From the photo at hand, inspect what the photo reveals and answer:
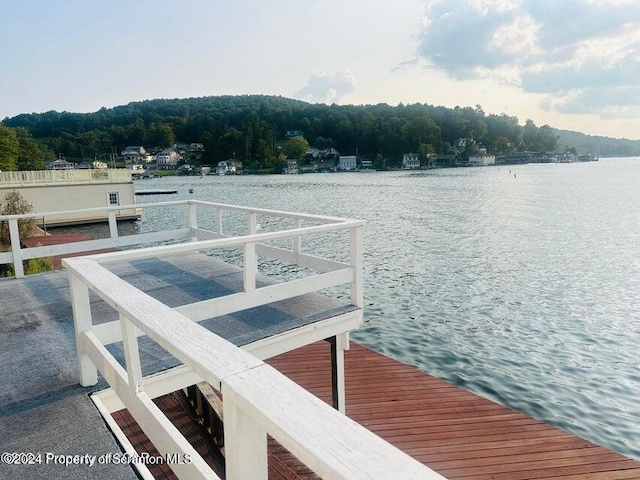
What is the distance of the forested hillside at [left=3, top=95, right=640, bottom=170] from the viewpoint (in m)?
155

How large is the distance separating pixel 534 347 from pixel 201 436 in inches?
405

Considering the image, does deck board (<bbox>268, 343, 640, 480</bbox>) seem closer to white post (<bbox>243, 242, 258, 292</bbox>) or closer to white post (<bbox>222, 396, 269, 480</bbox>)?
white post (<bbox>243, 242, 258, 292</bbox>)

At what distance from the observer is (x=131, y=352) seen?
8.56 ft

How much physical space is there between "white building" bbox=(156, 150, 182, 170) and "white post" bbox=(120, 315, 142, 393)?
17790 cm

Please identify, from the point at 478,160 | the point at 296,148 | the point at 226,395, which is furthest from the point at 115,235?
the point at 478,160

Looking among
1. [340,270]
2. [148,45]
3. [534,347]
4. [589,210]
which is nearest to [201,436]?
[340,270]

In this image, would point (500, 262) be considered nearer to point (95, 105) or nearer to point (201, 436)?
point (201, 436)

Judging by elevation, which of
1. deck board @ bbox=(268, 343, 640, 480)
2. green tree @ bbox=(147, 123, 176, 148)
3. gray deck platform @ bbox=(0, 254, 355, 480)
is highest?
green tree @ bbox=(147, 123, 176, 148)

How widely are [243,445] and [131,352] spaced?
1.50m

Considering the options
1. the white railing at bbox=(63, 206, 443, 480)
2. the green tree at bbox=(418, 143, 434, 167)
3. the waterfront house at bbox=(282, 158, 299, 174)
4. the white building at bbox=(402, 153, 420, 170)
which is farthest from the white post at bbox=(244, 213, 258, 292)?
the white building at bbox=(402, 153, 420, 170)

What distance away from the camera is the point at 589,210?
4647cm

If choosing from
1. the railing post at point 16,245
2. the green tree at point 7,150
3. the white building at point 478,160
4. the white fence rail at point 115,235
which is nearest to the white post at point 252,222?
the white fence rail at point 115,235

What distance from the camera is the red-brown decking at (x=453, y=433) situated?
573cm

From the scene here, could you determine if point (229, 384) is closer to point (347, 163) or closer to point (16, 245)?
point (16, 245)
